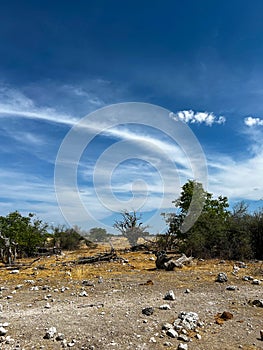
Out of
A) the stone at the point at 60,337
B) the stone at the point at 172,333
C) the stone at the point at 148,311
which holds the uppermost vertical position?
the stone at the point at 60,337

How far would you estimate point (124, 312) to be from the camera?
6383 mm

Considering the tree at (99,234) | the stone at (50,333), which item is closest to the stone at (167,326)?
the stone at (50,333)

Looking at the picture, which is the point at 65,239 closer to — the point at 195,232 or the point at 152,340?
the point at 195,232

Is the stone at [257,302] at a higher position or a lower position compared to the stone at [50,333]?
lower

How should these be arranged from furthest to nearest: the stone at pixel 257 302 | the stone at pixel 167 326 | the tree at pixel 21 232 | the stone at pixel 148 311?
the tree at pixel 21 232 < the stone at pixel 257 302 < the stone at pixel 148 311 < the stone at pixel 167 326

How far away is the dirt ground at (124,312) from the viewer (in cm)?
498

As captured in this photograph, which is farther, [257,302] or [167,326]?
[257,302]

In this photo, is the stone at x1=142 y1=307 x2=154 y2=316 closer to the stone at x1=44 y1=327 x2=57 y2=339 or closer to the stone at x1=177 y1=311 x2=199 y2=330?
the stone at x1=177 y1=311 x2=199 y2=330

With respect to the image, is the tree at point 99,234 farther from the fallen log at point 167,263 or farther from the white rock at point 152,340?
the white rock at point 152,340

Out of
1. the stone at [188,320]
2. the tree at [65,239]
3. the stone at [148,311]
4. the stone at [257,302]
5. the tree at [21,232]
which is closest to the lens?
the stone at [188,320]

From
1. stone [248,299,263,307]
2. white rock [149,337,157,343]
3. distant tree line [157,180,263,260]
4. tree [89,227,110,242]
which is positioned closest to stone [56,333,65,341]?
white rock [149,337,157,343]

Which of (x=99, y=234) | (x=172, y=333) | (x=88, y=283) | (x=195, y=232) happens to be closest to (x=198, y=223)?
(x=195, y=232)

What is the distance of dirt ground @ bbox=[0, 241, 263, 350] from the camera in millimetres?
4984

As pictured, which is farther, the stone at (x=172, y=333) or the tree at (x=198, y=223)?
the tree at (x=198, y=223)
